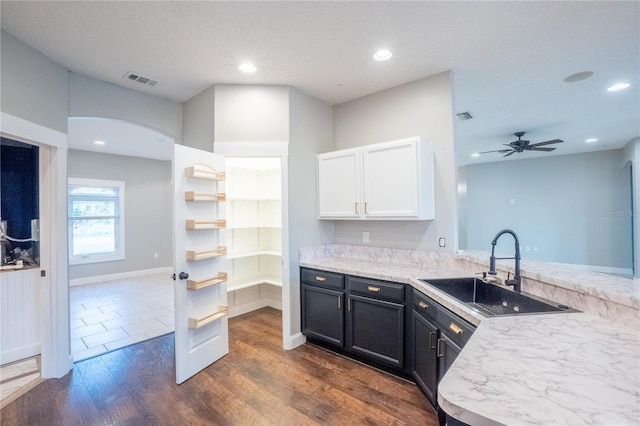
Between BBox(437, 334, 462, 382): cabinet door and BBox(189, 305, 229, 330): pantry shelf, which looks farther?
BBox(189, 305, 229, 330): pantry shelf

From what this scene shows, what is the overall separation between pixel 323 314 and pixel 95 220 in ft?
20.0

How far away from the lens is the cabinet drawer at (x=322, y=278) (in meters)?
2.95

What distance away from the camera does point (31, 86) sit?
246 cm

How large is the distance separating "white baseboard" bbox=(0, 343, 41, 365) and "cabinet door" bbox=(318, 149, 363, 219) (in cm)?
343

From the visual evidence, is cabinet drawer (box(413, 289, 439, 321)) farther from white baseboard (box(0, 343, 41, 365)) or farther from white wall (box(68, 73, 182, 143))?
white baseboard (box(0, 343, 41, 365))

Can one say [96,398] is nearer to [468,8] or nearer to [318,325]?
[318,325]

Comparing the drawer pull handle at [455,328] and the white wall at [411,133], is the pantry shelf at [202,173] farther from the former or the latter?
the drawer pull handle at [455,328]

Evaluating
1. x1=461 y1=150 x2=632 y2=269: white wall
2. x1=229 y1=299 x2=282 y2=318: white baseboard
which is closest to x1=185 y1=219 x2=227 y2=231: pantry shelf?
x1=229 y1=299 x2=282 y2=318: white baseboard

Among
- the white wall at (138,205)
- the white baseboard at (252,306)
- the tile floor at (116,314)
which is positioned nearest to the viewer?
the tile floor at (116,314)

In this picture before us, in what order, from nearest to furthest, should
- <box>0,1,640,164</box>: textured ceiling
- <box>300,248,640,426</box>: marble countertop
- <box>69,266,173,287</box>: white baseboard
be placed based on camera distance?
1. <box>300,248,640,426</box>: marble countertop
2. <box>0,1,640,164</box>: textured ceiling
3. <box>69,266,173,287</box>: white baseboard

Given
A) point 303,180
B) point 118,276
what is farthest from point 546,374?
point 118,276

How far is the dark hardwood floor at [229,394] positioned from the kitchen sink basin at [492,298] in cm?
90

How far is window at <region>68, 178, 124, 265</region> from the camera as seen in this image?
6.07 metres

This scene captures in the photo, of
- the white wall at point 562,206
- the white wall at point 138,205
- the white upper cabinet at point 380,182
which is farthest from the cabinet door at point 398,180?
the white wall at point 562,206
